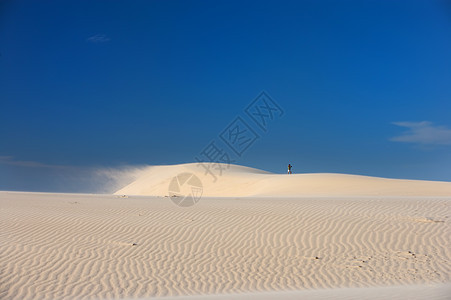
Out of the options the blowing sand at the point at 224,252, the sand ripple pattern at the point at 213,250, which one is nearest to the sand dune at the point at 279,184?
the blowing sand at the point at 224,252

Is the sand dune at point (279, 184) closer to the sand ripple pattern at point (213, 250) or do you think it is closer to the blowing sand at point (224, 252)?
the blowing sand at point (224, 252)

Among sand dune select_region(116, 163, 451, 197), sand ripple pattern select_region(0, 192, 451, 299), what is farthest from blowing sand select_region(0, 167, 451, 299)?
sand dune select_region(116, 163, 451, 197)

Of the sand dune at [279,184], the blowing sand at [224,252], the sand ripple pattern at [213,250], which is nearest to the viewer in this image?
the blowing sand at [224,252]

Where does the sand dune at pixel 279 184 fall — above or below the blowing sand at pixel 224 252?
above

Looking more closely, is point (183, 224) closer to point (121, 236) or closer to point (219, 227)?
point (219, 227)

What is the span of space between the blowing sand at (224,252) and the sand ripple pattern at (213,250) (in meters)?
0.03

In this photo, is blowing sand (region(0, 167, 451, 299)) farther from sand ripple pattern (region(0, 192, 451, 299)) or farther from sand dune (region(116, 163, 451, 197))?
sand dune (region(116, 163, 451, 197))

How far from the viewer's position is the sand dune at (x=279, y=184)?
85.0 ft

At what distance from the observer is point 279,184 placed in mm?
30578

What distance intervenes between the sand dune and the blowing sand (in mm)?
11101

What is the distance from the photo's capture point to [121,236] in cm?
1098

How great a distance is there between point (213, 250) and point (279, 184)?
2115 centimetres

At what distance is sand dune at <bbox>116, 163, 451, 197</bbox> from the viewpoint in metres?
25.9

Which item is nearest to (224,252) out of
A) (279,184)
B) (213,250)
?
(213,250)
